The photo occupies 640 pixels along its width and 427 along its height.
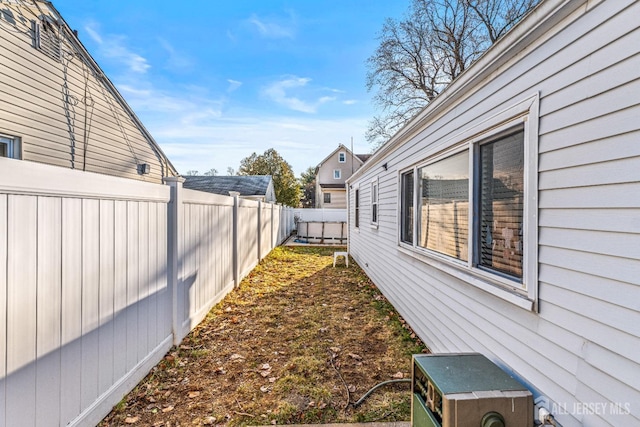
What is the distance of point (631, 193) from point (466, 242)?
5.43 feet

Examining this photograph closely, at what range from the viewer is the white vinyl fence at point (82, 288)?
64.7 inches

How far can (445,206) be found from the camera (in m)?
3.54

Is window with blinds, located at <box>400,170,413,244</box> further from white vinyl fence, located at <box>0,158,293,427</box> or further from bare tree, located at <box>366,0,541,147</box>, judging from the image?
bare tree, located at <box>366,0,541,147</box>

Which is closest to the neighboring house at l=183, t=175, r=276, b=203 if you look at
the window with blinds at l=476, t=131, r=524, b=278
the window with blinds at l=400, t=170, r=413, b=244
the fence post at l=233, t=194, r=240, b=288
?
the fence post at l=233, t=194, r=240, b=288

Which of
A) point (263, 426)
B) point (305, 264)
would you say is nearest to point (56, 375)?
point (263, 426)

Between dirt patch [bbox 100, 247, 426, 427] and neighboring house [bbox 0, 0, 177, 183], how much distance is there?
473 cm

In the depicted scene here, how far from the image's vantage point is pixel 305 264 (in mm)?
9578

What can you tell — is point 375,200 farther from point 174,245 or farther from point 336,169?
point 336,169

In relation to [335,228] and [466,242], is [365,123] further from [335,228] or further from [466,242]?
[466,242]

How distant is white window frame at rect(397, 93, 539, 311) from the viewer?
6.40 feet

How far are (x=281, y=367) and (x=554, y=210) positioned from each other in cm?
296

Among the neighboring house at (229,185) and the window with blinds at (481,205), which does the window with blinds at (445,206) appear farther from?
the neighboring house at (229,185)

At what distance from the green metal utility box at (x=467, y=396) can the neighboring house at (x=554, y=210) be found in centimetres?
19

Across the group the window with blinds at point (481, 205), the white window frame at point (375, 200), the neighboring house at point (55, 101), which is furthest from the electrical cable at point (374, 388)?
the neighboring house at point (55, 101)
